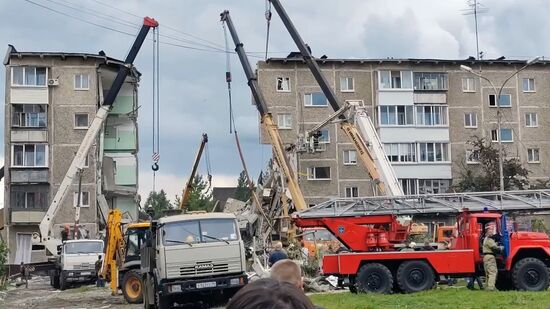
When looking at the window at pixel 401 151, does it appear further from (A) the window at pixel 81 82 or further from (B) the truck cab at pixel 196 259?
(B) the truck cab at pixel 196 259

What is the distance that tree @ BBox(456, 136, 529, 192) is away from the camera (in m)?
54.9

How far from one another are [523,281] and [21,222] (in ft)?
139

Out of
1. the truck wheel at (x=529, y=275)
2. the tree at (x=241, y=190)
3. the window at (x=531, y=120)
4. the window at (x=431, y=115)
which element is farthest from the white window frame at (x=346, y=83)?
the tree at (x=241, y=190)

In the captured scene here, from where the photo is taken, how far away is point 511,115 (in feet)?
201

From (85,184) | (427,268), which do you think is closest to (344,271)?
(427,268)

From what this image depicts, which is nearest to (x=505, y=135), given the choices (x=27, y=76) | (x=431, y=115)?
(x=431, y=115)

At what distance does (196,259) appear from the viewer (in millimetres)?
19703

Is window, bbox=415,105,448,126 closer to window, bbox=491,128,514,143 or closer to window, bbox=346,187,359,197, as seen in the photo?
window, bbox=491,128,514,143

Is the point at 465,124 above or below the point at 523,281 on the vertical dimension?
above

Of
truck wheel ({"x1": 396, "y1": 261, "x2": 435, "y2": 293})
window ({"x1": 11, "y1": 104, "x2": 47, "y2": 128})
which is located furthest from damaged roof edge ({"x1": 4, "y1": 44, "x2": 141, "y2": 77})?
truck wheel ({"x1": 396, "y1": 261, "x2": 435, "y2": 293})

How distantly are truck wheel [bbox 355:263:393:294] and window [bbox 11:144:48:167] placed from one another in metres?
40.0

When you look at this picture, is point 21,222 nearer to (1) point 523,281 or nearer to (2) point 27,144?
(2) point 27,144

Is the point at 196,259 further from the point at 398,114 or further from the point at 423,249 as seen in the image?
the point at 398,114

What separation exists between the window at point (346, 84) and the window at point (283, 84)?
4.03 m
